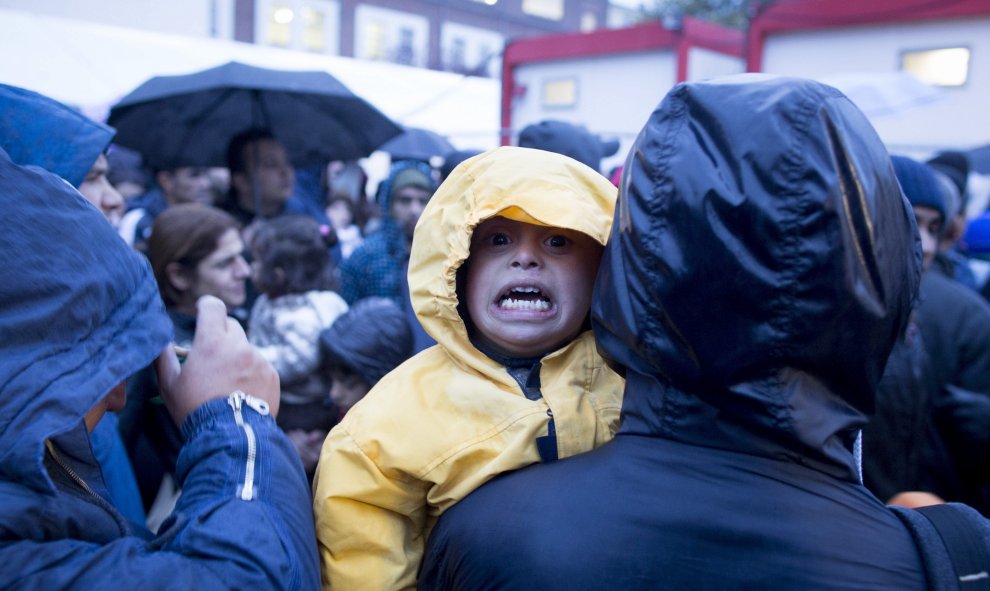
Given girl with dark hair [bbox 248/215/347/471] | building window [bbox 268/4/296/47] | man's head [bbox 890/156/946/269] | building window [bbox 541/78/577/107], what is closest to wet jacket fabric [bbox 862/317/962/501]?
man's head [bbox 890/156/946/269]

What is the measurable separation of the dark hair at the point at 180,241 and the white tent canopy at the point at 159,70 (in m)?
5.34

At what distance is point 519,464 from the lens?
1500 millimetres

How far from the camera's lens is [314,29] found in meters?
30.9

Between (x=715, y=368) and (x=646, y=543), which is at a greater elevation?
(x=715, y=368)

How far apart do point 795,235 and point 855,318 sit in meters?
0.15

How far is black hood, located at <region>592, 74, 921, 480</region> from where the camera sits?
106 cm

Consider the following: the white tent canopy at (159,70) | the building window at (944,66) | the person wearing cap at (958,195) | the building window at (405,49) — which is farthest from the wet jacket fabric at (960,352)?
the building window at (405,49)

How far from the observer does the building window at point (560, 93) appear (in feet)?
43.1

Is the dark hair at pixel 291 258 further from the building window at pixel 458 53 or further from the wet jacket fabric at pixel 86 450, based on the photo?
the building window at pixel 458 53

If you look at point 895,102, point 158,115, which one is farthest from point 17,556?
point 895,102

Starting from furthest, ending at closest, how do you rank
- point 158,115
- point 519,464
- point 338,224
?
point 338,224, point 158,115, point 519,464

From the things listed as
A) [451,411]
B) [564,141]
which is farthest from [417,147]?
[451,411]

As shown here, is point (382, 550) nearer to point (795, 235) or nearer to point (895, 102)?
point (795, 235)

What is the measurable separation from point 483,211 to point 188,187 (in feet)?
15.1
